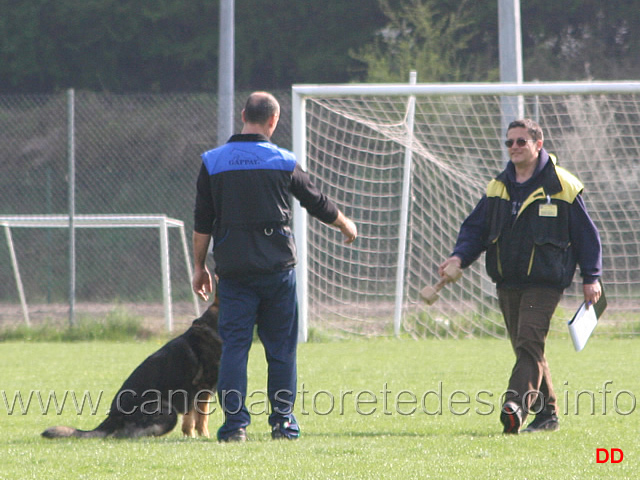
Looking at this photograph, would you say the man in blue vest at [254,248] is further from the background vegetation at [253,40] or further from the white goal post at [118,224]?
the background vegetation at [253,40]

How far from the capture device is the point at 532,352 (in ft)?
17.1

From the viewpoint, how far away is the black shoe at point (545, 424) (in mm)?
5334

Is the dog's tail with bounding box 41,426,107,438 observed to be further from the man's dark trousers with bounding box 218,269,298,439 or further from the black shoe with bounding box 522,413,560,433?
the black shoe with bounding box 522,413,560,433

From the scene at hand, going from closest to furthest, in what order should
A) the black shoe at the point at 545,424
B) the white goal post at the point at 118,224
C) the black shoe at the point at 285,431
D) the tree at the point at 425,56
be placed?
the black shoe at the point at 285,431 < the black shoe at the point at 545,424 < the white goal post at the point at 118,224 < the tree at the point at 425,56

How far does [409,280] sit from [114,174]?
714 cm

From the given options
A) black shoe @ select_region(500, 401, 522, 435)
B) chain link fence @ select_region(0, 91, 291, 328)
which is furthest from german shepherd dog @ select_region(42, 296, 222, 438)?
chain link fence @ select_region(0, 91, 291, 328)

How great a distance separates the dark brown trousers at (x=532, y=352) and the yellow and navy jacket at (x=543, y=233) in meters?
0.07

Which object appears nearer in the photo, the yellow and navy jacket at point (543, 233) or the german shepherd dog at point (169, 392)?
the german shepherd dog at point (169, 392)

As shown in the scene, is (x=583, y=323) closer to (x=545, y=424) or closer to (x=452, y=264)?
(x=545, y=424)

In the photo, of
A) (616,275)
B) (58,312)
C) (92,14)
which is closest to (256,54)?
(92,14)

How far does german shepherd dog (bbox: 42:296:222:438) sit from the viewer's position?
514 centimetres

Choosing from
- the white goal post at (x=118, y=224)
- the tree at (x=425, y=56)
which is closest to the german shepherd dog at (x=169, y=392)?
the white goal post at (x=118, y=224)

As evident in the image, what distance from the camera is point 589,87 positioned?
9508 millimetres

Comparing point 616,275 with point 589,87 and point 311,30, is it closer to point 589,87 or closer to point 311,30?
point 589,87
